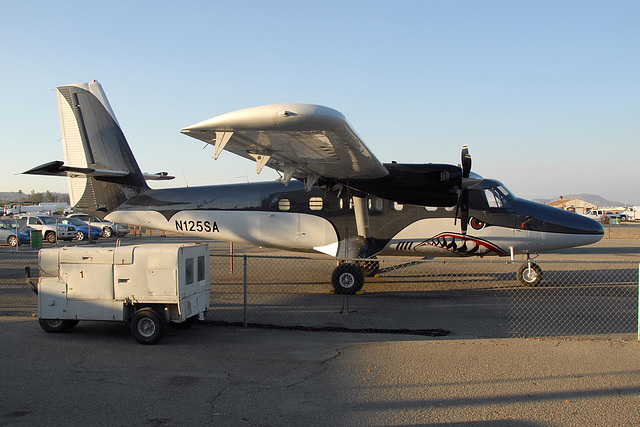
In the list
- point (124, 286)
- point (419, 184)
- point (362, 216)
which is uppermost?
point (419, 184)

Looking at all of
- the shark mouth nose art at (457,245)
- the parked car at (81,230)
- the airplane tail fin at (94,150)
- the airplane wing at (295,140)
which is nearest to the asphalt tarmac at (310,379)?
the airplane wing at (295,140)

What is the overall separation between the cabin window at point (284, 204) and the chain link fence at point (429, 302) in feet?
6.86

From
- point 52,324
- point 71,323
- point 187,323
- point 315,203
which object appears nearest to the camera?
point 52,324

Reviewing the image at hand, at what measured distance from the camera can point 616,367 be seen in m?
5.76

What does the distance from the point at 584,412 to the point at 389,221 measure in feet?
27.9

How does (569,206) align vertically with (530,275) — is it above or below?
above

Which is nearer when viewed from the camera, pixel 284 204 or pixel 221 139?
pixel 221 139

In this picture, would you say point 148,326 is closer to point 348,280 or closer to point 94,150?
point 348,280

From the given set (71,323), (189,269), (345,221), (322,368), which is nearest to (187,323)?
(189,269)

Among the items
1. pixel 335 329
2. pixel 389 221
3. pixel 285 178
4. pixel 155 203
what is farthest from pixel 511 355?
pixel 155 203

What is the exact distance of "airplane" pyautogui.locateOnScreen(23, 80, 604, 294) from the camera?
11328 millimetres

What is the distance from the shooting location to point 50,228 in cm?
2925

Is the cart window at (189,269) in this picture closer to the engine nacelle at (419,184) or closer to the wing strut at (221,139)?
the wing strut at (221,139)

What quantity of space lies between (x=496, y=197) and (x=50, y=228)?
89.5ft
